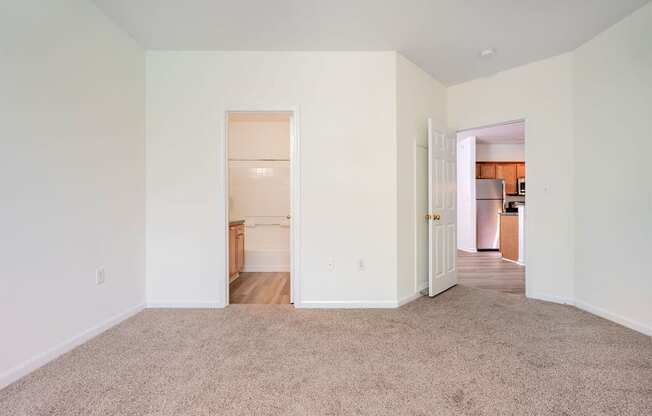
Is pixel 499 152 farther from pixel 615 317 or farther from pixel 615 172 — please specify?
pixel 615 317

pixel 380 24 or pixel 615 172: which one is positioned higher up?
pixel 380 24

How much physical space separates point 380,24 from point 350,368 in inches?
109

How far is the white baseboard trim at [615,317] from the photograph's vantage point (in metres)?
2.42

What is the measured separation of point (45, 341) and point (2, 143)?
1.32 m

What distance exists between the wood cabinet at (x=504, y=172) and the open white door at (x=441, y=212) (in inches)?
146

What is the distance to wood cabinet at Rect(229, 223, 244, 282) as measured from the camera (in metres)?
4.11

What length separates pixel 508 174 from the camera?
6910 millimetres

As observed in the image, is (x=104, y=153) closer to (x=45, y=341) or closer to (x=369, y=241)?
(x=45, y=341)

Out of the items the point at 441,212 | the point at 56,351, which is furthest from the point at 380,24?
the point at 56,351

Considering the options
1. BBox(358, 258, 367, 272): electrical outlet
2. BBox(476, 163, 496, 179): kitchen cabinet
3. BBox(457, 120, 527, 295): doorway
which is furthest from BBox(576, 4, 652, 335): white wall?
BBox(476, 163, 496, 179): kitchen cabinet

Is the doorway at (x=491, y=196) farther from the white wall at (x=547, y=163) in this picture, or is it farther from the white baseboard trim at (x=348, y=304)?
the white baseboard trim at (x=348, y=304)

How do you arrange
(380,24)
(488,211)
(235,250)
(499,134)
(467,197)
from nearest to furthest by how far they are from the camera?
(380,24) → (235,250) → (499,134) → (488,211) → (467,197)

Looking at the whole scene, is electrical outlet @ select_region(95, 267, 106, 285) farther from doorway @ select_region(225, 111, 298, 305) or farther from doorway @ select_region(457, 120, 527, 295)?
doorway @ select_region(457, 120, 527, 295)

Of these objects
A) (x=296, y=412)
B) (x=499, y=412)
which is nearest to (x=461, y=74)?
(x=499, y=412)
